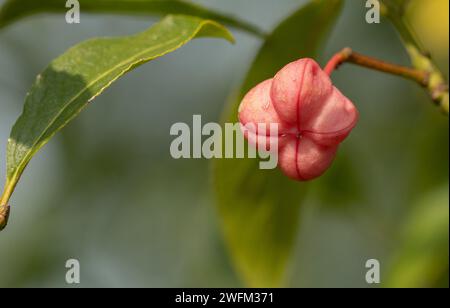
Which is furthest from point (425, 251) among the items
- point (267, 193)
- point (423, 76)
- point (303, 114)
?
point (303, 114)

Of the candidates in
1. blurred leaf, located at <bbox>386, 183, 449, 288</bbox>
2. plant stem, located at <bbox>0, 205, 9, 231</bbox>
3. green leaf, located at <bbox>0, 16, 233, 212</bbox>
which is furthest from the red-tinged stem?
plant stem, located at <bbox>0, 205, 9, 231</bbox>

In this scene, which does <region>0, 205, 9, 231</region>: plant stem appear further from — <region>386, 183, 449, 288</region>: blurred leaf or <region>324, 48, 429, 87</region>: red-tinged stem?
<region>386, 183, 449, 288</region>: blurred leaf

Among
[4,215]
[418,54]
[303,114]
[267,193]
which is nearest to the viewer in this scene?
[4,215]

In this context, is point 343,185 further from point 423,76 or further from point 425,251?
point 423,76

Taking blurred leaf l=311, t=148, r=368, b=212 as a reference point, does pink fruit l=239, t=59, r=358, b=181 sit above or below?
below

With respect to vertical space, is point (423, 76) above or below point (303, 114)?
above
